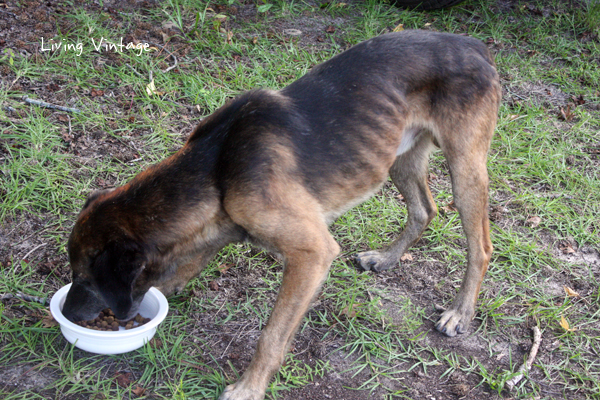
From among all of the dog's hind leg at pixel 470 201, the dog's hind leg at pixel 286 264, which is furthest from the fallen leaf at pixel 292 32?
the dog's hind leg at pixel 286 264

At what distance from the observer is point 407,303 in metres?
4.10

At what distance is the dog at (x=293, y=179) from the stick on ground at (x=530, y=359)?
46 centimetres

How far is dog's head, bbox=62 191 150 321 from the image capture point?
2.91 meters

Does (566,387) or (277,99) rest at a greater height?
(277,99)

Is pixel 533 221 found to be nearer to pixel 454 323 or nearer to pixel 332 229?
pixel 454 323

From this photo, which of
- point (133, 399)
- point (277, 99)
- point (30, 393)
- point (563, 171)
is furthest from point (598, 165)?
point (30, 393)

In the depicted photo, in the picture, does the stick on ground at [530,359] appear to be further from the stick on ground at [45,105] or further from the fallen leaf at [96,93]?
the fallen leaf at [96,93]

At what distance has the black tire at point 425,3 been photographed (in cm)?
723

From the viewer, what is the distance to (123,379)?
3.23m

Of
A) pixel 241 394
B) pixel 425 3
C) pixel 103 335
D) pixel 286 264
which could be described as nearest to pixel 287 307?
pixel 286 264

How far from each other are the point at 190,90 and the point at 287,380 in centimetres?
328

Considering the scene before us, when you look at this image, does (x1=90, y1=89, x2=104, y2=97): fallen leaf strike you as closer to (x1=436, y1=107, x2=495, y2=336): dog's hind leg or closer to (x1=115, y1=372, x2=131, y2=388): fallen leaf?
(x1=115, y1=372, x2=131, y2=388): fallen leaf

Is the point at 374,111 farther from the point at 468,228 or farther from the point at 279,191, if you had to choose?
the point at 468,228

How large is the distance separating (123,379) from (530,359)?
260 centimetres
